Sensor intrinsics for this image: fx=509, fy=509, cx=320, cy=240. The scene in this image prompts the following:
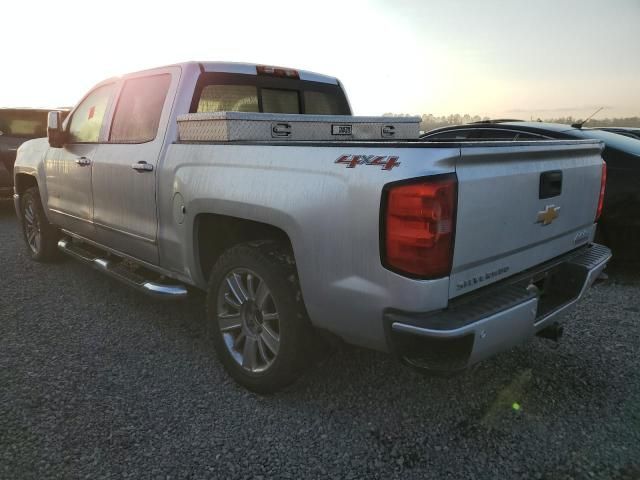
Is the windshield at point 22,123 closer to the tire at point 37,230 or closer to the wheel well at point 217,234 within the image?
the tire at point 37,230

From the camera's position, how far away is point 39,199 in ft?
18.0

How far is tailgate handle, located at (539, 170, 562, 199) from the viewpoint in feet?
8.17

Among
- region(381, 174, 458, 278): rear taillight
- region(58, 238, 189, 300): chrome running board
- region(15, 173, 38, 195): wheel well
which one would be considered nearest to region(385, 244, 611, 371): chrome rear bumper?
region(381, 174, 458, 278): rear taillight

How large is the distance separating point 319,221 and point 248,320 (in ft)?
3.05

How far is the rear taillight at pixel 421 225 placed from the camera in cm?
199

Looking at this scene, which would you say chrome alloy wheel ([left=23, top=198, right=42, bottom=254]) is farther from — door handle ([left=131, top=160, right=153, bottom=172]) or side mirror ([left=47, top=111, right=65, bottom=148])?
door handle ([left=131, top=160, right=153, bottom=172])

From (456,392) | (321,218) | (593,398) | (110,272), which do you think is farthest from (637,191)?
(110,272)

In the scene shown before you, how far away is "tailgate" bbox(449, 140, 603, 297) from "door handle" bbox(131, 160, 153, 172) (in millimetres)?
2192

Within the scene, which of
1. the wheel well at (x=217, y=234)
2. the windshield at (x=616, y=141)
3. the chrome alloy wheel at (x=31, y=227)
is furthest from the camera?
the chrome alloy wheel at (x=31, y=227)

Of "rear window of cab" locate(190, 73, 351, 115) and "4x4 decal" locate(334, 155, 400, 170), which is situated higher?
"rear window of cab" locate(190, 73, 351, 115)

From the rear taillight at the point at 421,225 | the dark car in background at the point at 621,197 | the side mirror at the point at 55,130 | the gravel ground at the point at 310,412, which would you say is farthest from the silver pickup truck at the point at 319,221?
the dark car in background at the point at 621,197

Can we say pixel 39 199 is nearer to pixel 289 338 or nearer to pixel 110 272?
pixel 110 272

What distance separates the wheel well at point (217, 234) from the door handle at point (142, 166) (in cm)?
61

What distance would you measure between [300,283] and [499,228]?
37.7 inches
